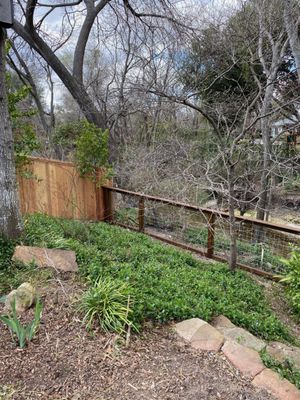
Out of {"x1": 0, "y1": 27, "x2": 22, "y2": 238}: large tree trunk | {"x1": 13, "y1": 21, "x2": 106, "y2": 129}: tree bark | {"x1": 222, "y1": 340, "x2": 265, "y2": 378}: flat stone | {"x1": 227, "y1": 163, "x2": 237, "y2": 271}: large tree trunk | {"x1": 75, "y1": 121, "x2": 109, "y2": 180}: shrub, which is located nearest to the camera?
{"x1": 222, "y1": 340, "x2": 265, "y2": 378}: flat stone

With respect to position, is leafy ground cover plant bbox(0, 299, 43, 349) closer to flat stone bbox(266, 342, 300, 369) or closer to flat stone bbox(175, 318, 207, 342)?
flat stone bbox(175, 318, 207, 342)

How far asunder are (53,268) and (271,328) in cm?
202

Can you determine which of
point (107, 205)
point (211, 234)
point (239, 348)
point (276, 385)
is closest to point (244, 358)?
point (239, 348)

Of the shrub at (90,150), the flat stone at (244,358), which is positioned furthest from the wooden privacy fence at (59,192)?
the flat stone at (244,358)

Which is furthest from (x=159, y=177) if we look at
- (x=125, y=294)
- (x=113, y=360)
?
(x=113, y=360)

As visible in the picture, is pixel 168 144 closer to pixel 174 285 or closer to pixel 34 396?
pixel 174 285

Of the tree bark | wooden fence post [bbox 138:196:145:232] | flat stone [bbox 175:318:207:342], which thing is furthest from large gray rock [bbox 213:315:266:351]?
the tree bark

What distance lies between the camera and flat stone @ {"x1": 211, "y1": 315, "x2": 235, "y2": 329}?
8.05ft

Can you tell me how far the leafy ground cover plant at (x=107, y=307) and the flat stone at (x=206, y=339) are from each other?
0.46m

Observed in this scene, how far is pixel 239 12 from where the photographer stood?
22.5ft

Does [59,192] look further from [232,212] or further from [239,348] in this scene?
[239,348]

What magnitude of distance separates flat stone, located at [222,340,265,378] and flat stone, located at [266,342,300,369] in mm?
275

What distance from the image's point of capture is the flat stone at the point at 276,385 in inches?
63.8

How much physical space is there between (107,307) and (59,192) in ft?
14.2
